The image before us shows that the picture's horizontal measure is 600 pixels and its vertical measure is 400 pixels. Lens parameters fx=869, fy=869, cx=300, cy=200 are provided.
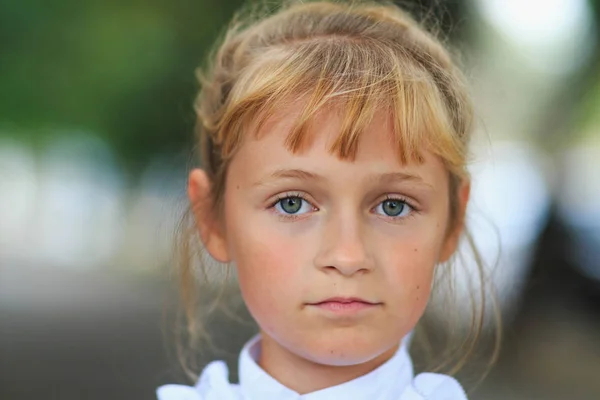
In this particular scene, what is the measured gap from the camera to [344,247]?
1.69 m

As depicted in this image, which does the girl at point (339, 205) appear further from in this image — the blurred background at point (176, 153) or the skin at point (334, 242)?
the blurred background at point (176, 153)

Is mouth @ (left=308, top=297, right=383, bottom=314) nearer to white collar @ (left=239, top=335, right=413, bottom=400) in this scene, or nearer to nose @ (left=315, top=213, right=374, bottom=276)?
nose @ (left=315, top=213, right=374, bottom=276)

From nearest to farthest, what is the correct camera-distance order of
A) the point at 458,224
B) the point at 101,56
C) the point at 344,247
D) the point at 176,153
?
the point at 344,247 < the point at 458,224 < the point at 101,56 < the point at 176,153

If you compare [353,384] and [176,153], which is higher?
[353,384]

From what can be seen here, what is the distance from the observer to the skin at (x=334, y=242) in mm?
1714

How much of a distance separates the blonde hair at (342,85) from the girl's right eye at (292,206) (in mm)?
110

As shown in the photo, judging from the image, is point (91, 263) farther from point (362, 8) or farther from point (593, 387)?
point (362, 8)

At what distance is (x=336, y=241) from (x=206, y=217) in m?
0.51

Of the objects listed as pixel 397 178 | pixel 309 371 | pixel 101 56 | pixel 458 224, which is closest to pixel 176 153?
pixel 101 56

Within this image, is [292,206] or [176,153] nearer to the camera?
[292,206]

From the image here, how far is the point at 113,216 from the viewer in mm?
19219

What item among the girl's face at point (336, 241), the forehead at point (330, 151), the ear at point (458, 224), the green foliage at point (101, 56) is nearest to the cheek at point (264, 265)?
the girl's face at point (336, 241)

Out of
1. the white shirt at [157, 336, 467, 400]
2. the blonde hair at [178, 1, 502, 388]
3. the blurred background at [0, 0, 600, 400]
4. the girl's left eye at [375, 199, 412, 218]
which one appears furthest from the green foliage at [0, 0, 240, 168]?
the girl's left eye at [375, 199, 412, 218]

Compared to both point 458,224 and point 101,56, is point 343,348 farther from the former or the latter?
point 101,56
